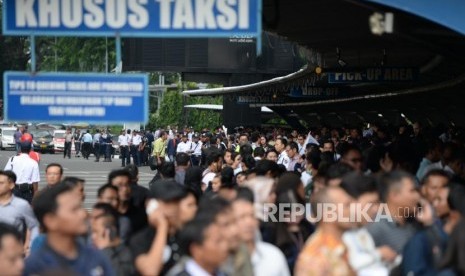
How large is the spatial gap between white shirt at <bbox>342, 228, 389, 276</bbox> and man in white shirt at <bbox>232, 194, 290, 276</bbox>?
513mm

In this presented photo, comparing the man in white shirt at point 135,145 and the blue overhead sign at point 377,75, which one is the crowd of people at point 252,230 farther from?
the man in white shirt at point 135,145

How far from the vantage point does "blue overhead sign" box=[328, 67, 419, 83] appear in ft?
88.5

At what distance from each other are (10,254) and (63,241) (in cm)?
87

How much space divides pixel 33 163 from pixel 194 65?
34.0m

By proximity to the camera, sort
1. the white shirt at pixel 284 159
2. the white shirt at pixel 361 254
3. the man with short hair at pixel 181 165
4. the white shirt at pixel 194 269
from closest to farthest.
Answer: the white shirt at pixel 194 269
the white shirt at pixel 361 254
the man with short hair at pixel 181 165
the white shirt at pixel 284 159

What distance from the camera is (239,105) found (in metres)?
63.3

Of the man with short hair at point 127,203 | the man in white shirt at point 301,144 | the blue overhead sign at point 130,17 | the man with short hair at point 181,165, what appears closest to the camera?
the man with short hair at point 127,203

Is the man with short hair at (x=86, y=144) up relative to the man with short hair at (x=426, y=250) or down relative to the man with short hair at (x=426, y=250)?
down

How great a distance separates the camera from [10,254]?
8.33 m

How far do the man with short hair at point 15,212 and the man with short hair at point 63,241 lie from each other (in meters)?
4.98

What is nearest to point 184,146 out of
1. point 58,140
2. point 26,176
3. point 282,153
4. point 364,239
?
point 282,153

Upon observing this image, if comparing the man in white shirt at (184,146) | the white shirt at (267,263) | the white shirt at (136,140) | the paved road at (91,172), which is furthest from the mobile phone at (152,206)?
the white shirt at (136,140)

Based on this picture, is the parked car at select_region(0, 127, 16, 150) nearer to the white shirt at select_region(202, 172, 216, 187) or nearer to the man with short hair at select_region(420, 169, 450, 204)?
the white shirt at select_region(202, 172, 216, 187)

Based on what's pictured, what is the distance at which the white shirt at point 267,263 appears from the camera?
949 cm
